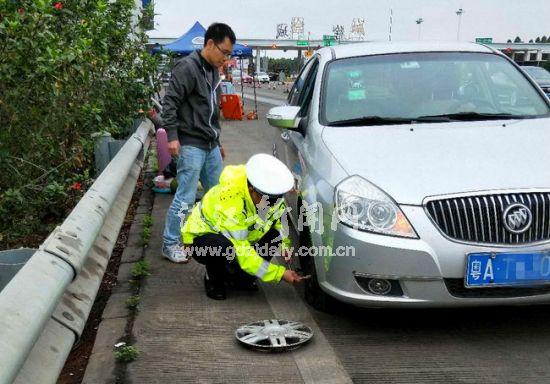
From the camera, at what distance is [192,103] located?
16.4 ft

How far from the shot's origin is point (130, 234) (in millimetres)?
5871

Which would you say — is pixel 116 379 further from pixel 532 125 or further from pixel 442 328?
pixel 532 125

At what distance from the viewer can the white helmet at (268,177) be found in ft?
12.5

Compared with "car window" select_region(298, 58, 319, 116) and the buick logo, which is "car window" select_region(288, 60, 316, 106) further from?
the buick logo

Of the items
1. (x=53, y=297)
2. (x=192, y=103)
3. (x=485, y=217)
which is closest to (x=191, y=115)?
(x=192, y=103)

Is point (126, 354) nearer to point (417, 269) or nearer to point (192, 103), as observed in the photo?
point (417, 269)

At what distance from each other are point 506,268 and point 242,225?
5.25 feet

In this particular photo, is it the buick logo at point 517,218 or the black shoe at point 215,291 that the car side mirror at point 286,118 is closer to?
the black shoe at point 215,291

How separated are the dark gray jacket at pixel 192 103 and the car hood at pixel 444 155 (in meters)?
1.20

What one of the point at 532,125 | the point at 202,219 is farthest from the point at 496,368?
the point at 202,219

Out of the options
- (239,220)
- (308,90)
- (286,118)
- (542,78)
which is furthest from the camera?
(542,78)

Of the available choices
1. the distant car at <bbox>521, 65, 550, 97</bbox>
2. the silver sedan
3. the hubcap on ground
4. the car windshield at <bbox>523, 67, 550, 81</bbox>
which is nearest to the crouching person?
the silver sedan

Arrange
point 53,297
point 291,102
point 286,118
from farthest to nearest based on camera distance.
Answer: point 291,102, point 286,118, point 53,297

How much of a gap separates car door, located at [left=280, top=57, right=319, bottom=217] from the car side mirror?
0.20 feet
